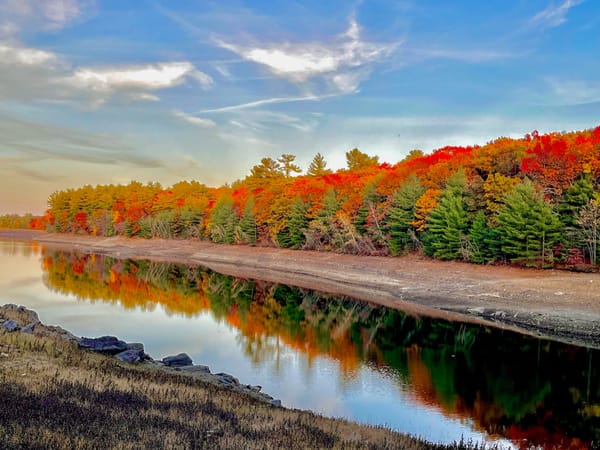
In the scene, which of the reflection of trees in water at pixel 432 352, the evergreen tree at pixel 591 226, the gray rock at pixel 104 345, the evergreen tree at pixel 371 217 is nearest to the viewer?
the reflection of trees in water at pixel 432 352

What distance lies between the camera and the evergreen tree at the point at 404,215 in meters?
54.7

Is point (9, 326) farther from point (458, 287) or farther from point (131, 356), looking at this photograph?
point (458, 287)

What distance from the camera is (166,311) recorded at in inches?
1356

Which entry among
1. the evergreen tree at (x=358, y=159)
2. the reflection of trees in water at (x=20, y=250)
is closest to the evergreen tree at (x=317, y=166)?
the evergreen tree at (x=358, y=159)

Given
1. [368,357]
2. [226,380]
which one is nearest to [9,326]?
[226,380]

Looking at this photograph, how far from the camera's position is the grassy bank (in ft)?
24.2

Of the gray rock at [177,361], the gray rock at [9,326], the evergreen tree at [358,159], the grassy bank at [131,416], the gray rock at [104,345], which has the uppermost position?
the evergreen tree at [358,159]

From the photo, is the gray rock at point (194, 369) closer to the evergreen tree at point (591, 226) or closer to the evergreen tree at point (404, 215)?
the evergreen tree at point (591, 226)

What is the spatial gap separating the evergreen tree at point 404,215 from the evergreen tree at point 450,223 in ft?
12.2

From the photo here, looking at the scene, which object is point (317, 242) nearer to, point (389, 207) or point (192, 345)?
point (389, 207)

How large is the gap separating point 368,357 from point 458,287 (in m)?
18.9

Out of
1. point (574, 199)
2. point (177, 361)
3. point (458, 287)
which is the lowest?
point (177, 361)

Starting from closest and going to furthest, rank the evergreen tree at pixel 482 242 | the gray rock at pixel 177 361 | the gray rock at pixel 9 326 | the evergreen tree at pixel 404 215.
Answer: the gray rock at pixel 9 326 → the gray rock at pixel 177 361 → the evergreen tree at pixel 482 242 → the evergreen tree at pixel 404 215

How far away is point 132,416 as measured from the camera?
8.73 meters
